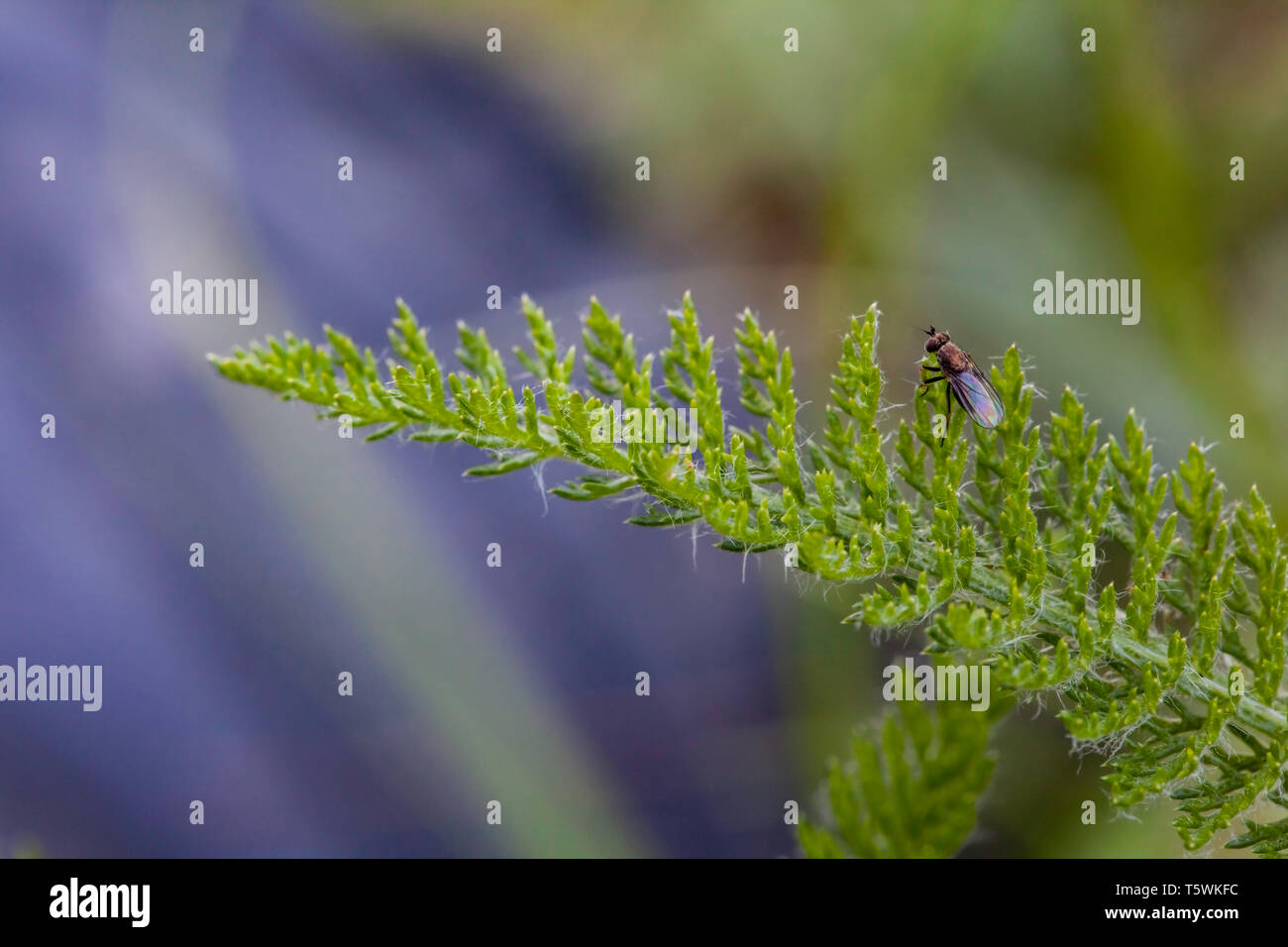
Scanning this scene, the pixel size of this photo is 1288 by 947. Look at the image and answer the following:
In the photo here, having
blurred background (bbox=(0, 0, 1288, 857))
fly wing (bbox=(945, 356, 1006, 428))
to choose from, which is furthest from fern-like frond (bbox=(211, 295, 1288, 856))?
blurred background (bbox=(0, 0, 1288, 857))

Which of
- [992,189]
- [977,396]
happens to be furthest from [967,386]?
[992,189]

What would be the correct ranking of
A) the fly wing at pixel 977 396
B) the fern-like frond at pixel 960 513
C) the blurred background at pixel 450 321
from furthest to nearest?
the blurred background at pixel 450 321 → the fly wing at pixel 977 396 → the fern-like frond at pixel 960 513

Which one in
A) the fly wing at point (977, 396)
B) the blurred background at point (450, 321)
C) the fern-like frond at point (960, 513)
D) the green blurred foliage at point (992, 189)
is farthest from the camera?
the blurred background at point (450, 321)

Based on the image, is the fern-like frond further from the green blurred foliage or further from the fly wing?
the green blurred foliage

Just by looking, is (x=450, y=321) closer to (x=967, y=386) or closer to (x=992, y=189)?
(x=992, y=189)

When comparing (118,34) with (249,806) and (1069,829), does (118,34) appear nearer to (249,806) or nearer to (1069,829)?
(249,806)

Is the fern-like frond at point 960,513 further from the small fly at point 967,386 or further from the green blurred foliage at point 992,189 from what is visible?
the green blurred foliage at point 992,189

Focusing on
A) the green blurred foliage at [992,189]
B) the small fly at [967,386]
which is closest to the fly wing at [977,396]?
the small fly at [967,386]
